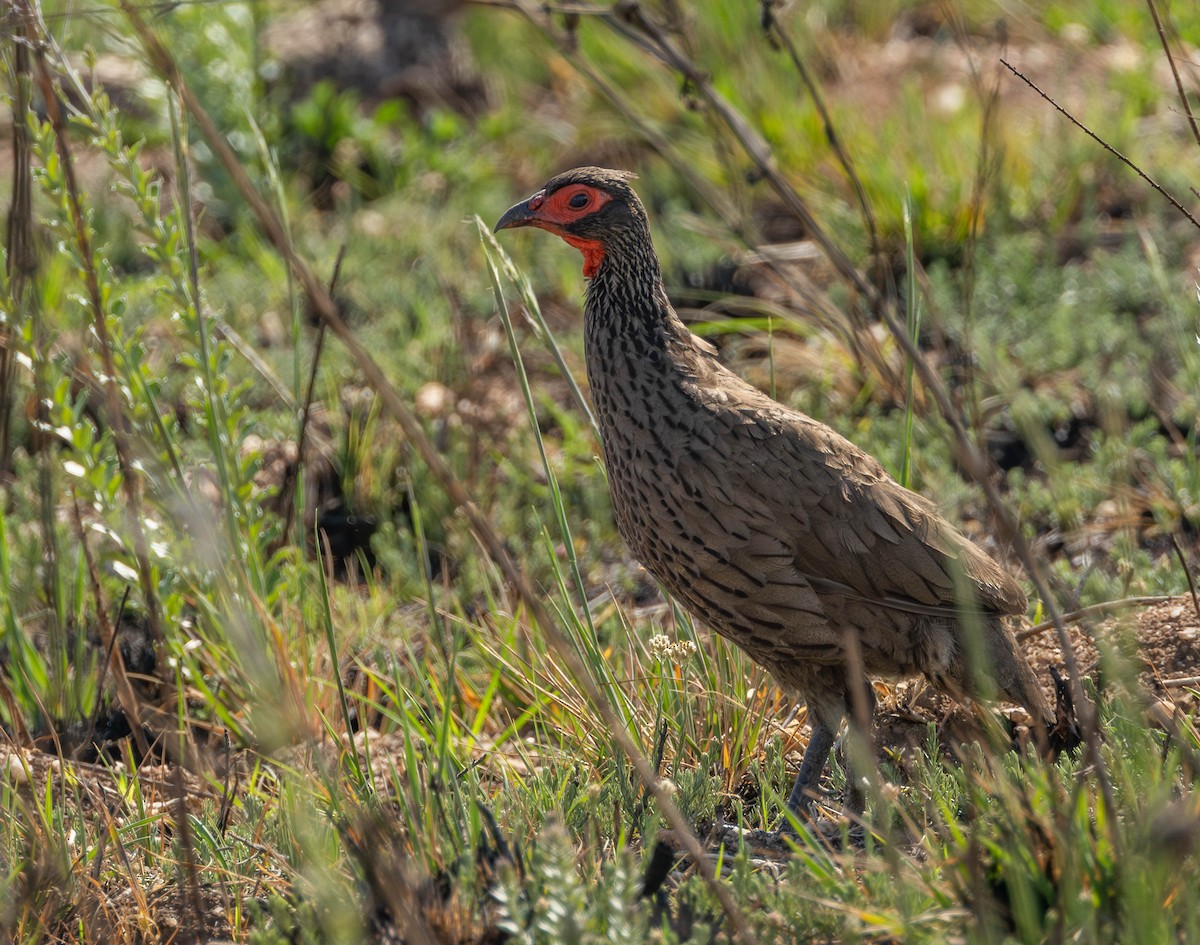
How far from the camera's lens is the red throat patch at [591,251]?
12.3 feet

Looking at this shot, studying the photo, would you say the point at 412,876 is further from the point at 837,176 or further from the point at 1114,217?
the point at 1114,217

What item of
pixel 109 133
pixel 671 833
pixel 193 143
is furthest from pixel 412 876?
pixel 193 143

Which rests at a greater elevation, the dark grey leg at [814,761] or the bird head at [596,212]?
the bird head at [596,212]

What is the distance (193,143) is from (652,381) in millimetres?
5133

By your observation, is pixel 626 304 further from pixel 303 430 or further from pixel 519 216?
pixel 303 430

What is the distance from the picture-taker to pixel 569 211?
3.72 meters

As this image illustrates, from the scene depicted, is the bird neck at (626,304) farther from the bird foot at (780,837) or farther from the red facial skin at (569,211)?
the bird foot at (780,837)

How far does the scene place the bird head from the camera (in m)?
3.71

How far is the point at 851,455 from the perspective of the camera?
3562 mm

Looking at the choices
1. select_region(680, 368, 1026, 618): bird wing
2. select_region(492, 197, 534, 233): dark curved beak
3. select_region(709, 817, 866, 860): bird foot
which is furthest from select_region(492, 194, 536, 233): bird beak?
select_region(709, 817, 866, 860): bird foot

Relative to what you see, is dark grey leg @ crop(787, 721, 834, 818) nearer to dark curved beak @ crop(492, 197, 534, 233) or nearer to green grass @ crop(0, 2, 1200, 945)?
green grass @ crop(0, 2, 1200, 945)

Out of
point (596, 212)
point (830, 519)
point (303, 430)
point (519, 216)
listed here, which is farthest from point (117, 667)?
point (830, 519)

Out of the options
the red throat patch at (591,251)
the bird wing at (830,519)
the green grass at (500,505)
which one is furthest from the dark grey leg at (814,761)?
the red throat patch at (591,251)

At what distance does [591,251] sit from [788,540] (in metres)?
1.04
